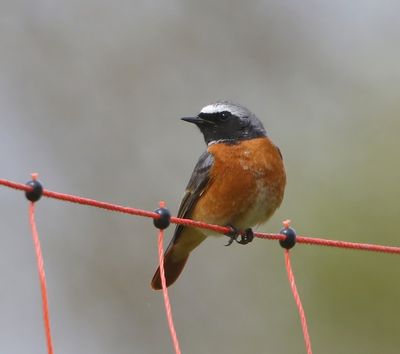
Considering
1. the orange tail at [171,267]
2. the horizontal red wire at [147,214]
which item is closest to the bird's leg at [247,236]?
the orange tail at [171,267]

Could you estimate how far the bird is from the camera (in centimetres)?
536

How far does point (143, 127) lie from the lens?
1015cm

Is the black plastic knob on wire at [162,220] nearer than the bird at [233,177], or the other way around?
the black plastic knob on wire at [162,220]

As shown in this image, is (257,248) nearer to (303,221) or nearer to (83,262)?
(303,221)

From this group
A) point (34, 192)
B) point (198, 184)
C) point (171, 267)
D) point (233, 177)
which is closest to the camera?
point (34, 192)

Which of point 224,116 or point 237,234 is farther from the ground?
point 224,116

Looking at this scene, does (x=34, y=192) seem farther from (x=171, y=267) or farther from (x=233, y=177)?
(x=171, y=267)

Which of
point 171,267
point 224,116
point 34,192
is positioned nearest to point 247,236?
point 171,267

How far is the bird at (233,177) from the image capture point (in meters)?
5.36

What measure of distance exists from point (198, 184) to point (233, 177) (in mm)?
245

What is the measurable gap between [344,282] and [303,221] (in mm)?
767

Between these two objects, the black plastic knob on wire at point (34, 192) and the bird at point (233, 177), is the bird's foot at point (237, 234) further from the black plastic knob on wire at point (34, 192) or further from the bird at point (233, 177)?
the black plastic knob on wire at point (34, 192)

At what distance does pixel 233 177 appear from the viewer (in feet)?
17.6

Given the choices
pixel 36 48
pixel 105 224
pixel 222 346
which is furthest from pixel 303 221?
pixel 36 48
